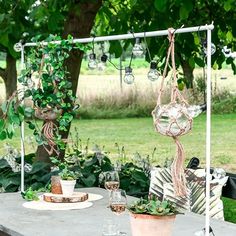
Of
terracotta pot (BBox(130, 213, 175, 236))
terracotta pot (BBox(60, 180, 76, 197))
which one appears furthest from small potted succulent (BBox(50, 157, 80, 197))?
terracotta pot (BBox(130, 213, 175, 236))

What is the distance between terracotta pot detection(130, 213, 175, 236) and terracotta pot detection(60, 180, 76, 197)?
1188 mm

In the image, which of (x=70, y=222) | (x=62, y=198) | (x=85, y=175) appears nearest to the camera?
(x=70, y=222)

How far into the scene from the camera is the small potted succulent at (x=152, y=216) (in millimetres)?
3118

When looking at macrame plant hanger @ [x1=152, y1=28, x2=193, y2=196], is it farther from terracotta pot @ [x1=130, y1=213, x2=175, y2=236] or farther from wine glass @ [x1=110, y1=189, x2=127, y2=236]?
wine glass @ [x1=110, y1=189, x2=127, y2=236]

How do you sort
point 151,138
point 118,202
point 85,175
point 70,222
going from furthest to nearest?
point 151,138 < point 85,175 < point 70,222 < point 118,202

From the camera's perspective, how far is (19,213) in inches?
159

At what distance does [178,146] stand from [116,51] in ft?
9.96

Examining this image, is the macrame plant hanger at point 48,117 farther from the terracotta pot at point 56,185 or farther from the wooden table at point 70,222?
the wooden table at point 70,222

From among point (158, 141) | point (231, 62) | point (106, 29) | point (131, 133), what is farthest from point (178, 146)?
point (131, 133)

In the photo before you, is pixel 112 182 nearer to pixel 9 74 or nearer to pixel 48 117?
pixel 48 117

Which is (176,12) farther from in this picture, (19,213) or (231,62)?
(19,213)

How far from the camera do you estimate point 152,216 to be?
10.3ft

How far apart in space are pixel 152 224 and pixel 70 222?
793mm

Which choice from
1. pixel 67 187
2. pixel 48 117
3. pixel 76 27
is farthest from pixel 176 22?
pixel 67 187
